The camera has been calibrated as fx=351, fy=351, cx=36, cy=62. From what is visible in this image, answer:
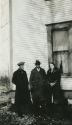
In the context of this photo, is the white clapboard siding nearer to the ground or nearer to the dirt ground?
the ground

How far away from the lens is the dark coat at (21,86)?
14.3 metres

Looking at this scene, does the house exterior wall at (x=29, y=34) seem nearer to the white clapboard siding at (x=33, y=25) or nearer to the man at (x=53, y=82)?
the white clapboard siding at (x=33, y=25)

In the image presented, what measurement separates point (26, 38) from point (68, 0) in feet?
8.62

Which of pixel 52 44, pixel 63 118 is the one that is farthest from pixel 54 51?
pixel 63 118

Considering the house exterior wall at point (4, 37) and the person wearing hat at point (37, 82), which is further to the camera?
the house exterior wall at point (4, 37)

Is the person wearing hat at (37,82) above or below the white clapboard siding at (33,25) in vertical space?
below

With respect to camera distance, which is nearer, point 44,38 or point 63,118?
point 63,118

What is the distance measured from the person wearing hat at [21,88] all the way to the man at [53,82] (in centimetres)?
97

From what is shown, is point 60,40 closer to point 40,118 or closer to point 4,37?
point 40,118

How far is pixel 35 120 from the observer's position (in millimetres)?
12969

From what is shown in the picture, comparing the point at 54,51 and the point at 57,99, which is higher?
the point at 54,51

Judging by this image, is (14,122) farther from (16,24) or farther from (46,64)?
→ (16,24)

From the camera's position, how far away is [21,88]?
14.4m

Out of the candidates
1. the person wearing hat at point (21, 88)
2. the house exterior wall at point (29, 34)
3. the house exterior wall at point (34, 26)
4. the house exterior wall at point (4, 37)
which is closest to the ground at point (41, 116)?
the person wearing hat at point (21, 88)
